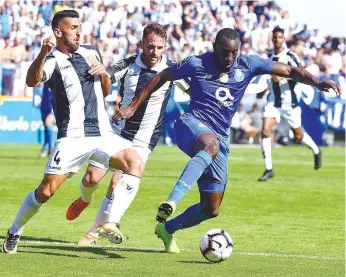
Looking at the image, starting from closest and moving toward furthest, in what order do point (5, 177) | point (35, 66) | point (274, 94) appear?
1. point (35, 66)
2. point (5, 177)
3. point (274, 94)

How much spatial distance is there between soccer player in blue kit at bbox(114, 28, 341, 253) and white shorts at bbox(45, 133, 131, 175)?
26cm

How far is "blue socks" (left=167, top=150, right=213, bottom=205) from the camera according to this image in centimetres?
809

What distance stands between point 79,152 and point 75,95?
54cm

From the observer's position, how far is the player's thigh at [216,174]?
884 cm

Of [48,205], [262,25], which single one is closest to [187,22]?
[262,25]

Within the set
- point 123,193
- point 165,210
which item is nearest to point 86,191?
point 123,193

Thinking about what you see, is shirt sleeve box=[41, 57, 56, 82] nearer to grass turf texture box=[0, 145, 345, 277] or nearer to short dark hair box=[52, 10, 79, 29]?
short dark hair box=[52, 10, 79, 29]

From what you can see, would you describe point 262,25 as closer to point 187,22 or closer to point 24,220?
point 187,22

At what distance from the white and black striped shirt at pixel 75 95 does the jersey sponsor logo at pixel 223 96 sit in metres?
1.06

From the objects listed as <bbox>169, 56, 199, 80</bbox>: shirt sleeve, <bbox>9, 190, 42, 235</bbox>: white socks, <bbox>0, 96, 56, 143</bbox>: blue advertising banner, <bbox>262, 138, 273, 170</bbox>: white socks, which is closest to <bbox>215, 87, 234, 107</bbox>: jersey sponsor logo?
<bbox>169, 56, 199, 80</bbox>: shirt sleeve

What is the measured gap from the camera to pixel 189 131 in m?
8.80

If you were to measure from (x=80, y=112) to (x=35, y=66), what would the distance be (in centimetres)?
78

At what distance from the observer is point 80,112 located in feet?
29.5

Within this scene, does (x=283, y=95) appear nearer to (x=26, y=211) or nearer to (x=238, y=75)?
(x=238, y=75)
